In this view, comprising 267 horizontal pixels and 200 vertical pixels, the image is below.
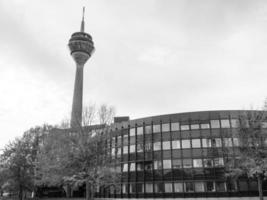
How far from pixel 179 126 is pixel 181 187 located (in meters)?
10.3

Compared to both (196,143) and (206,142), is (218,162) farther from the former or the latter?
(196,143)

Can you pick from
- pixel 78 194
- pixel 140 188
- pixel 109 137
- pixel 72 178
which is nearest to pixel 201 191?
pixel 140 188

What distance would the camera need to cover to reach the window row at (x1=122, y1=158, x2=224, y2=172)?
41.5 metres

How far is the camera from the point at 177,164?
140 feet

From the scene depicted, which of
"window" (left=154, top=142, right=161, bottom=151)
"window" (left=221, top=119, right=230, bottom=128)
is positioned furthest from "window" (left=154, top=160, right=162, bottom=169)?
"window" (left=221, top=119, right=230, bottom=128)

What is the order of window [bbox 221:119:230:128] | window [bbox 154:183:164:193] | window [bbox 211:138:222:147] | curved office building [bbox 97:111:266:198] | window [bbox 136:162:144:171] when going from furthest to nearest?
window [bbox 136:162:144:171] → window [bbox 221:119:230:128] → window [bbox 154:183:164:193] → window [bbox 211:138:222:147] → curved office building [bbox 97:111:266:198]

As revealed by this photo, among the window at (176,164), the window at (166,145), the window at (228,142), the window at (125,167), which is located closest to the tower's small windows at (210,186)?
the window at (176,164)

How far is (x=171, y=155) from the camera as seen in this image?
43.6 m

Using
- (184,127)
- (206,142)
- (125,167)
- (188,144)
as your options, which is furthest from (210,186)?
(125,167)

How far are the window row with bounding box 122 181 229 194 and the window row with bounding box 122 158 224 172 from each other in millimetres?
2653

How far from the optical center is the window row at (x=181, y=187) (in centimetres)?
4025

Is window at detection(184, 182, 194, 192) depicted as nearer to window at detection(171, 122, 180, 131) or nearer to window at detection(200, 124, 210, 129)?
window at detection(171, 122, 180, 131)

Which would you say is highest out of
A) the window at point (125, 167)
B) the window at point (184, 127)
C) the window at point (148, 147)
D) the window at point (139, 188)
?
the window at point (184, 127)

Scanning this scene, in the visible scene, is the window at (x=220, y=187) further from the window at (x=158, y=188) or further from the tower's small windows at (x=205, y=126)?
the tower's small windows at (x=205, y=126)
